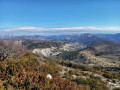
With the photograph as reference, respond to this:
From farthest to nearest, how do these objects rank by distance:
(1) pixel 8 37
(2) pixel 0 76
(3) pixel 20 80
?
(1) pixel 8 37 → (2) pixel 0 76 → (3) pixel 20 80

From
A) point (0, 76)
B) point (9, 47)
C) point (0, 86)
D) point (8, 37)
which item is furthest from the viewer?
point (8, 37)

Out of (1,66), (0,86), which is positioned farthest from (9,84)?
(1,66)

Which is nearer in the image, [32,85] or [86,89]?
[32,85]

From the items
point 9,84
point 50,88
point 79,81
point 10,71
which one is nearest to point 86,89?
point 79,81

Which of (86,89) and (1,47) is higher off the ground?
(1,47)

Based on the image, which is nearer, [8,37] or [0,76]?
[0,76]

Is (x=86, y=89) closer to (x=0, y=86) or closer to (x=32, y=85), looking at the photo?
(x=32, y=85)

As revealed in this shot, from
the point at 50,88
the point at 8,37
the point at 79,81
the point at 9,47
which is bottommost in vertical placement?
the point at 79,81

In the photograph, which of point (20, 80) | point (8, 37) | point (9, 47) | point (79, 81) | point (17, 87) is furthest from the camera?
point (8, 37)

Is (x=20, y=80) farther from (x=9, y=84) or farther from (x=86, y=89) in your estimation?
(x=86, y=89)
